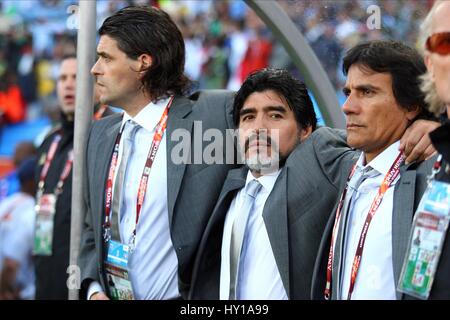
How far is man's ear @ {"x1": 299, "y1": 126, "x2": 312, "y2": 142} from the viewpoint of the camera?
3.83 meters

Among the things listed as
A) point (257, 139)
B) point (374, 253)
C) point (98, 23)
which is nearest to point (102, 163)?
point (257, 139)

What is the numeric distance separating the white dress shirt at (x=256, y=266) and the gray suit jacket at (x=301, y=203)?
0.17 feet

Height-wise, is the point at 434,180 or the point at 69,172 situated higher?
the point at 69,172

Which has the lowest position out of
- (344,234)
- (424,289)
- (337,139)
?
(424,289)

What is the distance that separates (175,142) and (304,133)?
1.70 feet

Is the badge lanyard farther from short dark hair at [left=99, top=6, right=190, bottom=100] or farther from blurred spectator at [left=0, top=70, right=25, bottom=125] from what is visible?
blurred spectator at [left=0, top=70, right=25, bottom=125]

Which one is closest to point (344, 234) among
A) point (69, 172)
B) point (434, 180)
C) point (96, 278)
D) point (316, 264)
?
point (316, 264)

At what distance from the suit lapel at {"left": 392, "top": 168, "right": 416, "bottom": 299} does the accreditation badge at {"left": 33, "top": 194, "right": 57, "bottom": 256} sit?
9.29ft

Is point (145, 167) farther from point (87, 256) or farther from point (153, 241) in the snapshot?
point (87, 256)

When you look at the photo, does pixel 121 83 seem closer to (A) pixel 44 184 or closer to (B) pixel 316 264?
(B) pixel 316 264

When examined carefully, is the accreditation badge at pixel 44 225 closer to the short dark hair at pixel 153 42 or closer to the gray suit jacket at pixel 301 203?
the short dark hair at pixel 153 42

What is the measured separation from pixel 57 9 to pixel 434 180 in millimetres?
11510

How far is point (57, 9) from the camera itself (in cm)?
1386

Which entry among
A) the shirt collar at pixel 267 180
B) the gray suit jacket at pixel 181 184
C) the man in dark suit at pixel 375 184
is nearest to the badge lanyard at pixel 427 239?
the man in dark suit at pixel 375 184
